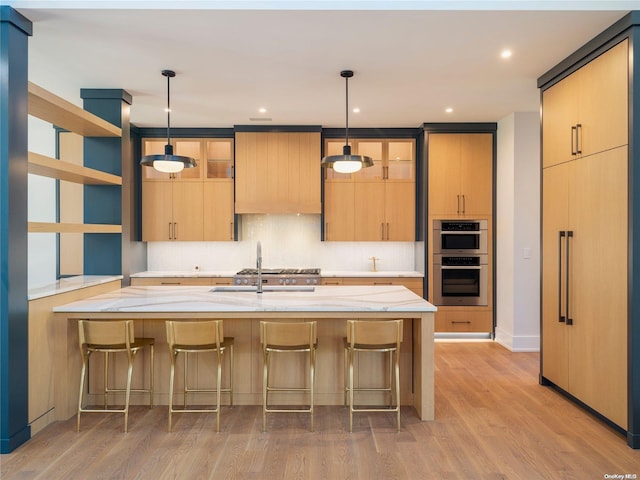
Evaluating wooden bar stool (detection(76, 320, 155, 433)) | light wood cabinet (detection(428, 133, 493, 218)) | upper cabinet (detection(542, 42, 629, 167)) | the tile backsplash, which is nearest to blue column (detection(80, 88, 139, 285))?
wooden bar stool (detection(76, 320, 155, 433))

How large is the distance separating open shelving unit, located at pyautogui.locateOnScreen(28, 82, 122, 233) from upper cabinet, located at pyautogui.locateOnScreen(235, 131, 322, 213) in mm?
1931

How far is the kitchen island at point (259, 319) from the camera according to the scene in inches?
136

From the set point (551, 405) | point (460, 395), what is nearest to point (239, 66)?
point (460, 395)

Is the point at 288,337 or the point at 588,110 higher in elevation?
the point at 588,110

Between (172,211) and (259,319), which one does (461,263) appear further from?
(172,211)

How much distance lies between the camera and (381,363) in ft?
12.6

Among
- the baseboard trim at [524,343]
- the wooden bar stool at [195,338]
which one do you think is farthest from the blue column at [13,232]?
the baseboard trim at [524,343]

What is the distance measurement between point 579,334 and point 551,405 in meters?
0.66

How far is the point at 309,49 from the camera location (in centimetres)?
363

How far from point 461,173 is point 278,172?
2419mm

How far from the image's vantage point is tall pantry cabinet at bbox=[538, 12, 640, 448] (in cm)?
306

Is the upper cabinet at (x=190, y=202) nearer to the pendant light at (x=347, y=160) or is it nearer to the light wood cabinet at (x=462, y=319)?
the pendant light at (x=347, y=160)

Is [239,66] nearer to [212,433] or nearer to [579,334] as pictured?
[212,433]

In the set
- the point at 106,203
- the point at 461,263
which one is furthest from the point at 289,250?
the point at 106,203
